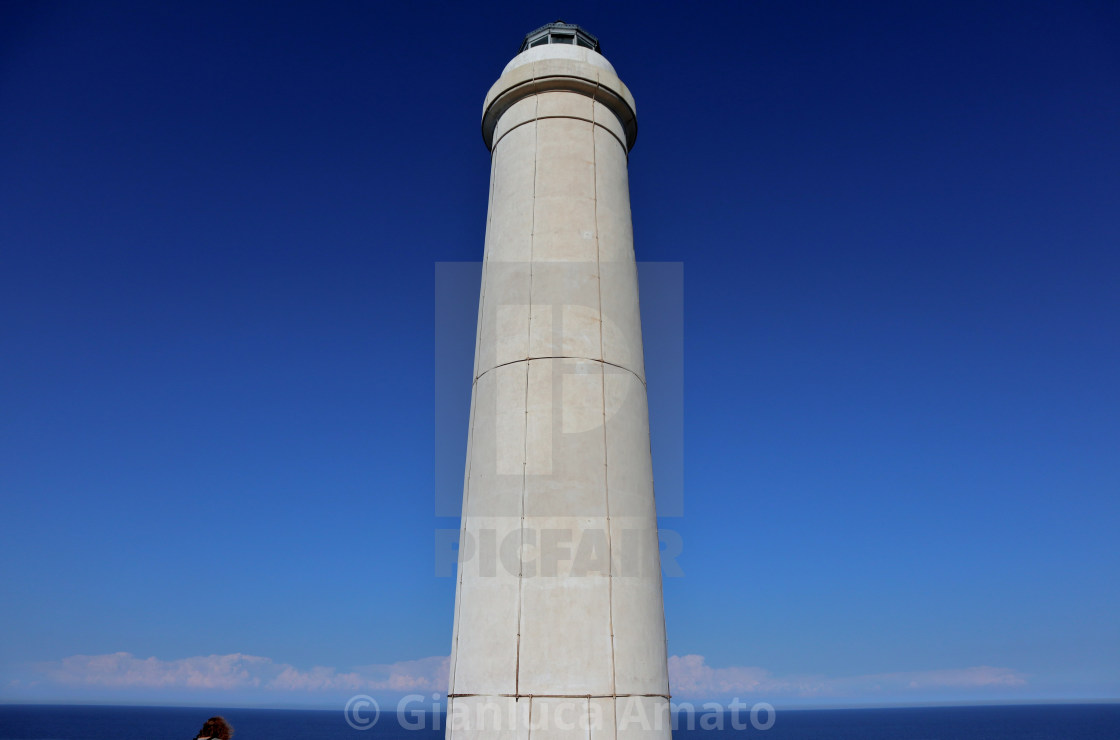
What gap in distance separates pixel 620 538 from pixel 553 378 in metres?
1.85

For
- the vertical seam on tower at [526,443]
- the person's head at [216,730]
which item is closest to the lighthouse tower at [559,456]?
the vertical seam on tower at [526,443]

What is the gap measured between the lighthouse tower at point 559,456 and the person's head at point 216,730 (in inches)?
90.9

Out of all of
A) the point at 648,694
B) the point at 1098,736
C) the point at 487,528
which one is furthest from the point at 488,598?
the point at 1098,736

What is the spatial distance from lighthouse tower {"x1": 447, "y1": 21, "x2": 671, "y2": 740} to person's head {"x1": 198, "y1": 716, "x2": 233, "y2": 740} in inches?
90.9

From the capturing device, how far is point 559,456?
726 centimetres

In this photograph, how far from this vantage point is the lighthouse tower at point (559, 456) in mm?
6652

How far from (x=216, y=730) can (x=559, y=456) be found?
12.3 ft

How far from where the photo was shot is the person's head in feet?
16.7

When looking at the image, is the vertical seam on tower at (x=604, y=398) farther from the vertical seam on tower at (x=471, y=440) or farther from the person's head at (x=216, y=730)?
the person's head at (x=216, y=730)

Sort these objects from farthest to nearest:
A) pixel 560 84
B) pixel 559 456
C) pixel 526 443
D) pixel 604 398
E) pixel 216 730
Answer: pixel 560 84, pixel 604 398, pixel 526 443, pixel 559 456, pixel 216 730

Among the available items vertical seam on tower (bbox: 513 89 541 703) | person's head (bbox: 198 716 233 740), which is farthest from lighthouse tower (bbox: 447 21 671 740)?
person's head (bbox: 198 716 233 740)

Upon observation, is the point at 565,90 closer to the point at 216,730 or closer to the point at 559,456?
the point at 559,456

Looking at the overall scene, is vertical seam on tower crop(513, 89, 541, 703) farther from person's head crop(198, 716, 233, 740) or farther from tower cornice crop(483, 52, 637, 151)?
person's head crop(198, 716, 233, 740)

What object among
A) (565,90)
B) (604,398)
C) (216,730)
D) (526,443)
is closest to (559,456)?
(526,443)
